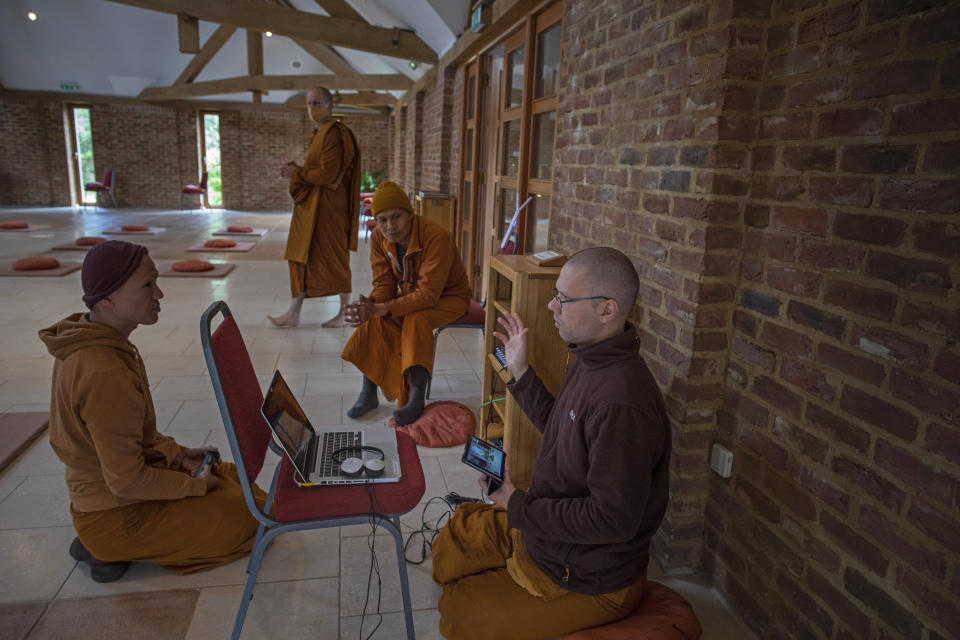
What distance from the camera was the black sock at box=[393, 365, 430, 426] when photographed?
125 inches

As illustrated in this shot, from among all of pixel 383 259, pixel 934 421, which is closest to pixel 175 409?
pixel 383 259

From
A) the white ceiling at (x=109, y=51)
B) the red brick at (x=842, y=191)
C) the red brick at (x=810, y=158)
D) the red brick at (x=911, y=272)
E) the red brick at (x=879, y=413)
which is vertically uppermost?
the white ceiling at (x=109, y=51)

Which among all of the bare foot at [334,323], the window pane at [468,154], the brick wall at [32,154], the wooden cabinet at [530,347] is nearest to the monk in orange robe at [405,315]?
the wooden cabinet at [530,347]

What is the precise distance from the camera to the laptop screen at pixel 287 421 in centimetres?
Answer: 165

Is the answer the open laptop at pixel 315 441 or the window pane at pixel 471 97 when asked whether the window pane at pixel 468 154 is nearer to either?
the window pane at pixel 471 97

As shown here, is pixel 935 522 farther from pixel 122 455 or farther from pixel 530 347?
pixel 122 455

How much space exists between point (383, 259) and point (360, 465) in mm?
1767

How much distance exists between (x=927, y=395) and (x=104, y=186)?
16721mm

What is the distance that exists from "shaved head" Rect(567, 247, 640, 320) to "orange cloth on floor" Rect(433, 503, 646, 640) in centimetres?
73

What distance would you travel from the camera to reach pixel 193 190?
15.3 meters

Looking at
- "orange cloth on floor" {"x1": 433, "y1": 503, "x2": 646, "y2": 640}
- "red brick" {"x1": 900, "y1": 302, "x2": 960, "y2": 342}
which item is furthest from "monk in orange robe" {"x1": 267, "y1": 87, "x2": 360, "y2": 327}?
"red brick" {"x1": 900, "y1": 302, "x2": 960, "y2": 342}

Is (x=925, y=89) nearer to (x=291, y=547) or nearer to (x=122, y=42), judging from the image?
(x=291, y=547)

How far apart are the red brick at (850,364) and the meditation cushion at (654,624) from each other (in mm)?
772

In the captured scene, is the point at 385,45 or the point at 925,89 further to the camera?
the point at 385,45
